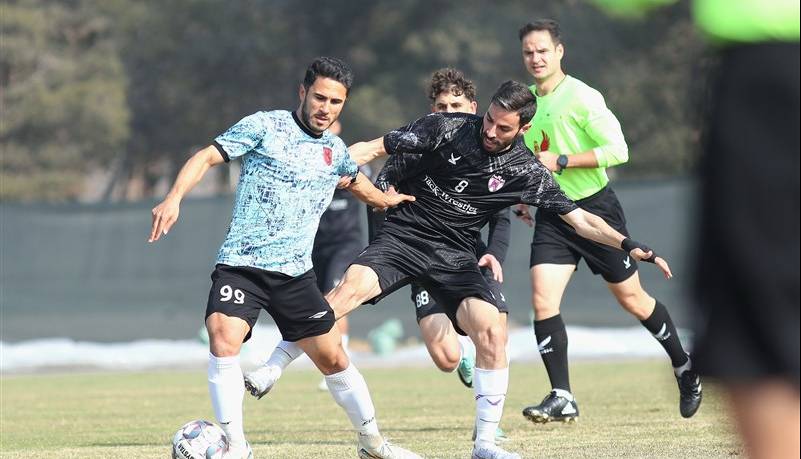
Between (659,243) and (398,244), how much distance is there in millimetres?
10276

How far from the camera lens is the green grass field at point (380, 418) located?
7.28 metres

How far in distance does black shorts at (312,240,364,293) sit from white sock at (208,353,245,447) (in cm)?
529

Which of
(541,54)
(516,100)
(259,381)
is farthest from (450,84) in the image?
(259,381)

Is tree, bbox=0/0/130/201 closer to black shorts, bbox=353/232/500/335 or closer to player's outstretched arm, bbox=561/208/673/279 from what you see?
black shorts, bbox=353/232/500/335

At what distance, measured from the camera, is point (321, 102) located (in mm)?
6566

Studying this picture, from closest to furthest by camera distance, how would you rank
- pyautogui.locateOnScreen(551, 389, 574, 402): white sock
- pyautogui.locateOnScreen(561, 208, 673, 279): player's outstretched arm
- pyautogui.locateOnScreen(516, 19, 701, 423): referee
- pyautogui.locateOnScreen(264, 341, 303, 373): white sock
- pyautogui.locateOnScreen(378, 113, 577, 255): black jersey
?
pyautogui.locateOnScreen(561, 208, 673, 279): player's outstretched arm → pyautogui.locateOnScreen(378, 113, 577, 255): black jersey → pyautogui.locateOnScreen(264, 341, 303, 373): white sock → pyautogui.locateOnScreen(551, 389, 574, 402): white sock → pyautogui.locateOnScreen(516, 19, 701, 423): referee

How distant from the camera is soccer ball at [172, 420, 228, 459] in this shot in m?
6.18

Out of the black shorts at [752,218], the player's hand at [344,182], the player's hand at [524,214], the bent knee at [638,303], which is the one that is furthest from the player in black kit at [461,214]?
the black shorts at [752,218]

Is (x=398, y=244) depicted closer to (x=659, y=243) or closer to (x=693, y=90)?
(x=693, y=90)

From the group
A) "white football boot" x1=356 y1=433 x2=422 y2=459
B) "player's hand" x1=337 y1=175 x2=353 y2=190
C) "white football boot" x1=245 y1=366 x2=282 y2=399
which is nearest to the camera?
"white football boot" x1=356 y1=433 x2=422 y2=459

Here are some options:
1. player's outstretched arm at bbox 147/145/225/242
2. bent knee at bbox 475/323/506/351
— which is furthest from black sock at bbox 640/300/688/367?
player's outstretched arm at bbox 147/145/225/242

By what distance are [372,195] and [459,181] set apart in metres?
0.61

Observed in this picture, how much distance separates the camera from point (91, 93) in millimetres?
43875

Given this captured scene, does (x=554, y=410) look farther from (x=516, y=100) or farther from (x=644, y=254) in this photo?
(x=516, y=100)
